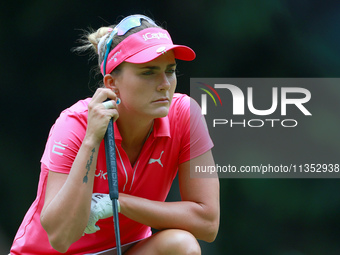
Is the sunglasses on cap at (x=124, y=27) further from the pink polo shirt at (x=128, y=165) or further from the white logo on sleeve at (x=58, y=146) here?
the white logo on sleeve at (x=58, y=146)

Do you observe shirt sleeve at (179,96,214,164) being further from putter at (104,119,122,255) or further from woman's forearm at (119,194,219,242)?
putter at (104,119,122,255)

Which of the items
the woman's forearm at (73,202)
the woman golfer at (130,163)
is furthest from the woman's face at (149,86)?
the woman's forearm at (73,202)

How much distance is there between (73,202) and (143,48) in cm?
57

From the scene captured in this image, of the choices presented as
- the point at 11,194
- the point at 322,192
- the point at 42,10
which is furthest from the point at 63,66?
the point at 322,192

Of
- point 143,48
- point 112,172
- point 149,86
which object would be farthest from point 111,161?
point 143,48

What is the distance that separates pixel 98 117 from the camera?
6.50 feet

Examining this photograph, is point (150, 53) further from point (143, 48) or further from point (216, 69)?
point (216, 69)

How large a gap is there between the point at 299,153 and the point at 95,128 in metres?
1.62

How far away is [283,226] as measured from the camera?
10.9 feet

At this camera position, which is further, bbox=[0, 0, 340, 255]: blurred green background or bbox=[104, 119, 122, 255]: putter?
bbox=[0, 0, 340, 255]: blurred green background

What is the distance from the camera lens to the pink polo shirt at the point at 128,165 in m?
2.10

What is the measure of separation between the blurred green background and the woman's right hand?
1259 mm

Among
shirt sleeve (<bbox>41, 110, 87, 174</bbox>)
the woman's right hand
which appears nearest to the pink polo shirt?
shirt sleeve (<bbox>41, 110, 87, 174</bbox>)

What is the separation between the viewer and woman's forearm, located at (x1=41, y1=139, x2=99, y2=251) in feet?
6.33
